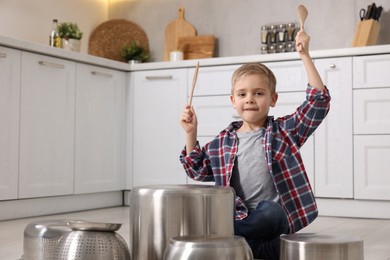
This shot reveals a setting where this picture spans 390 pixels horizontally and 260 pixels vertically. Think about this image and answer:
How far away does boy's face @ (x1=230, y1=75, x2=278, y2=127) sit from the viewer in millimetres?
1839

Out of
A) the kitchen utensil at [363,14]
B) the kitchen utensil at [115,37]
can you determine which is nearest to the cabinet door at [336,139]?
the kitchen utensil at [363,14]

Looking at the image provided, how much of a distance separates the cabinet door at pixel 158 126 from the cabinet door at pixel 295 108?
0.65 m

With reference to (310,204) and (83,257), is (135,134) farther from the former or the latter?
(83,257)

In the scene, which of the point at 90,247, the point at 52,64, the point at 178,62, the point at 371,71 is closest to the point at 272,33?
the point at 178,62

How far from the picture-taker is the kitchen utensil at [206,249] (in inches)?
46.4

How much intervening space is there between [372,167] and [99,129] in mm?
1635

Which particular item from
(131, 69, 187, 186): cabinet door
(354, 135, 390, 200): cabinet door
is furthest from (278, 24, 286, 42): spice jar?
(354, 135, 390, 200): cabinet door

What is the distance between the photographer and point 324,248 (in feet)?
4.38

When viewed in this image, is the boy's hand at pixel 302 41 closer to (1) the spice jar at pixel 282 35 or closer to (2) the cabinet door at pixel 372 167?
(2) the cabinet door at pixel 372 167

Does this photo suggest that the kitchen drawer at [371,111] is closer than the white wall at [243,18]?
Yes

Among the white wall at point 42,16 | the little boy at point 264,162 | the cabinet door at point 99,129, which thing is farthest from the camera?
the white wall at point 42,16

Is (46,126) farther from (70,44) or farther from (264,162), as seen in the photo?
(264,162)

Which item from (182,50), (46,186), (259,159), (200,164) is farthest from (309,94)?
(182,50)

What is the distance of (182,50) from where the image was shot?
436cm
